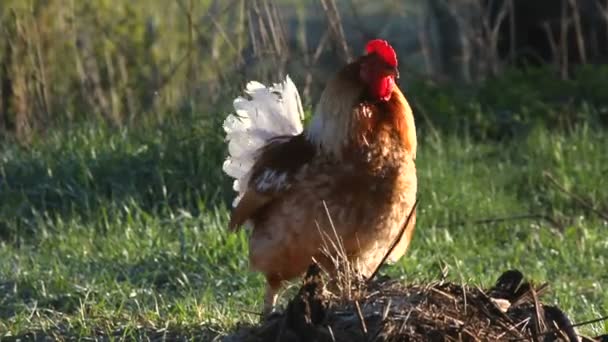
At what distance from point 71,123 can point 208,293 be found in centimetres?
324

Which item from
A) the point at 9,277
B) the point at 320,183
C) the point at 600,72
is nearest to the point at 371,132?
the point at 320,183

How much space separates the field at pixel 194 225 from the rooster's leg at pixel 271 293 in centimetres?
8

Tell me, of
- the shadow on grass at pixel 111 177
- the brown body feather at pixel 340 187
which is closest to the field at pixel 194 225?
the shadow on grass at pixel 111 177

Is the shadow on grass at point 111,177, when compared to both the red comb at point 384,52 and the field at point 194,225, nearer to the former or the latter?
the field at point 194,225

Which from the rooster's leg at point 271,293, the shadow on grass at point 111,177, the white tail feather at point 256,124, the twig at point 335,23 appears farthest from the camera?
the twig at point 335,23

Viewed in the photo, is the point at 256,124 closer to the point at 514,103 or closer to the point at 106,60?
the point at 514,103

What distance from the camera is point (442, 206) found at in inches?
→ 320

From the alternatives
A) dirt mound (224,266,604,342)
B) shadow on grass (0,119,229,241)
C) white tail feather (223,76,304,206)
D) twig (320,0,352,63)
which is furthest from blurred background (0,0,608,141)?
dirt mound (224,266,604,342)

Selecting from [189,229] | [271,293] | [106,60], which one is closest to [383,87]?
[271,293]

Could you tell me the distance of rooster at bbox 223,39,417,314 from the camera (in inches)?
213

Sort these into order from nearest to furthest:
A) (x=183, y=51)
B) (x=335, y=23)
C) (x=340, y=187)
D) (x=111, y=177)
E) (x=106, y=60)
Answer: (x=340, y=187) → (x=111, y=177) → (x=335, y=23) → (x=106, y=60) → (x=183, y=51)

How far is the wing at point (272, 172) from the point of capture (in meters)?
5.61

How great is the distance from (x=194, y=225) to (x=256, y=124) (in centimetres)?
158

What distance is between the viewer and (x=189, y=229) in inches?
295
